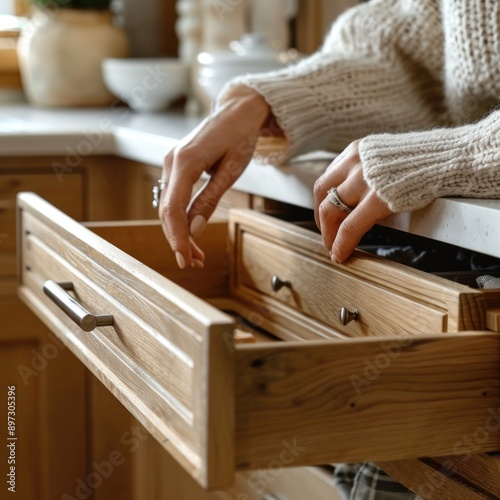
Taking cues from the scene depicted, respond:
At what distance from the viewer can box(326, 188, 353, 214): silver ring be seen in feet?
2.85

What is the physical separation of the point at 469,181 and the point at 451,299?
123 millimetres

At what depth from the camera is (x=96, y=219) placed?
168 centimetres

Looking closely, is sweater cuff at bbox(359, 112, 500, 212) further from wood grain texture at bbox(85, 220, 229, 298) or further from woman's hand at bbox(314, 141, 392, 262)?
wood grain texture at bbox(85, 220, 229, 298)

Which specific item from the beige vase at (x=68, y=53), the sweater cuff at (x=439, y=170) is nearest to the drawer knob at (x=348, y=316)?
the sweater cuff at (x=439, y=170)

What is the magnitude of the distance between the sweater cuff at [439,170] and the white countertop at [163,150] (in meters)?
0.02

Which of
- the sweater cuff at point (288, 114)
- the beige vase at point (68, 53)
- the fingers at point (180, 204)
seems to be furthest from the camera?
the beige vase at point (68, 53)

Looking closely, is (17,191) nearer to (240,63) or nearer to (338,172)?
(240,63)

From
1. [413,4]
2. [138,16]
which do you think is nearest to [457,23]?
[413,4]

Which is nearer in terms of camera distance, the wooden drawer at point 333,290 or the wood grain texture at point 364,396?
the wood grain texture at point 364,396

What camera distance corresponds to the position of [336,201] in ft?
2.86

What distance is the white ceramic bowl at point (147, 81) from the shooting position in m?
2.09

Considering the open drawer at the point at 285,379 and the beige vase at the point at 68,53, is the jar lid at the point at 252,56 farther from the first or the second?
the open drawer at the point at 285,379

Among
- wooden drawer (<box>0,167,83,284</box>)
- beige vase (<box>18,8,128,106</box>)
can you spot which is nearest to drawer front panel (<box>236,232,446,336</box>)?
wooden drawer (<box>0,167,83,284</box>)

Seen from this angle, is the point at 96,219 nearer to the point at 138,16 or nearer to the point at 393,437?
the point at 138,16
